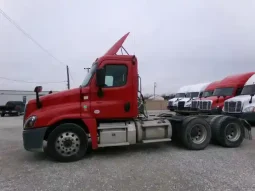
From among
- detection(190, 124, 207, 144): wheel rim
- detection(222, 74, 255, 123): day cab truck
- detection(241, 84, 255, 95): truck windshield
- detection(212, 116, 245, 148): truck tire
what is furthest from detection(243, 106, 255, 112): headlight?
detection(190, 124, 207, 144): wheel rim

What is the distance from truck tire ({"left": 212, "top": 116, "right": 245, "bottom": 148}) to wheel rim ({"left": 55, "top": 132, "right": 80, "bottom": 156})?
14.3 ft

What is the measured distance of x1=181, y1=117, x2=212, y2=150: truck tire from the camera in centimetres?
732

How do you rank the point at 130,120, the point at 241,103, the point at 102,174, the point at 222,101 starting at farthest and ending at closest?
the point at 222,101, the point at 241,103, the point at 130,120, the point at 102,174

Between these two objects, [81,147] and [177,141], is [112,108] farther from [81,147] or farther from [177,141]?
[177,141]

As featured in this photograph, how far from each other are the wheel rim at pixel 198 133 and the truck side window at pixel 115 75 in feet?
8.70

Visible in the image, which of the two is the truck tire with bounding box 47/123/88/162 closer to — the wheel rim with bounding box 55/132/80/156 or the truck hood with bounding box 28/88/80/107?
the wheel rim with bounding box 55/132/80/156

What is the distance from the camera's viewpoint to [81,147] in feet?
20.8

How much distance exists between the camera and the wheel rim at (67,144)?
20.4 feet

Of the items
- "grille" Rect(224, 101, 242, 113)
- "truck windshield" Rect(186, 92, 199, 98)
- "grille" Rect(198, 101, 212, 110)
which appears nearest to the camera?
"grille" Rect(224, 101, 242, 113)

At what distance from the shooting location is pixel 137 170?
5438 millimetres

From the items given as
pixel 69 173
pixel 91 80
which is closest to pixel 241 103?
pixel 91 80

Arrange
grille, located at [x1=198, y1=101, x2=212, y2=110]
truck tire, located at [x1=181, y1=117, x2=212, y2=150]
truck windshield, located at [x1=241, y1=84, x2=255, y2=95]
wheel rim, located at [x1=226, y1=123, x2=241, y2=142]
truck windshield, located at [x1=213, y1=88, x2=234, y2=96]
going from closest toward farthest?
1. truck tire, located at [x1=181, y1=117, x2=212, y2=150]
2. wheel rim, located at [x1=226, y1=123, x2=241, y2=142]
3. truck windshield, located at [x1=241, y1=84, x2=255, y2=95]
4. truck windshield, located at [x1=213, y1=88, x2=234, y2=96]
5. grille, located at [x1=198, y1=101, x2=212, y2=110]

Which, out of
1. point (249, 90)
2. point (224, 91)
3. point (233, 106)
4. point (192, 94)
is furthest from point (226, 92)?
point (192, 94)

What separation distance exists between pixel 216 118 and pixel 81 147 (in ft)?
14.8
